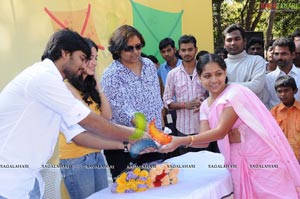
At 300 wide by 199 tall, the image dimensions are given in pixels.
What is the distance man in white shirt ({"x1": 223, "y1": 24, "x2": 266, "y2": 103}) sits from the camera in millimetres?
3602

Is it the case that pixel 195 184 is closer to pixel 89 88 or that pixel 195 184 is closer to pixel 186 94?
pixel 89 88

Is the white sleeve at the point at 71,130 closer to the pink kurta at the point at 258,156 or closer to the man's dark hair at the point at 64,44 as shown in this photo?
the man's dark hair at the point at 64,44

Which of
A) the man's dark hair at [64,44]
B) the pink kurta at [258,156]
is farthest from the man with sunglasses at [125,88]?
the man's dark hair at [64,44]

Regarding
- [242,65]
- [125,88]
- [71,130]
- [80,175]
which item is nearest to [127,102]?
[125,88]

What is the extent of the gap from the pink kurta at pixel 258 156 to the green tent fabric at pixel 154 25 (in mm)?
2653

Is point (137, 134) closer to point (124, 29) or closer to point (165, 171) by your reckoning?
point (165, 171)

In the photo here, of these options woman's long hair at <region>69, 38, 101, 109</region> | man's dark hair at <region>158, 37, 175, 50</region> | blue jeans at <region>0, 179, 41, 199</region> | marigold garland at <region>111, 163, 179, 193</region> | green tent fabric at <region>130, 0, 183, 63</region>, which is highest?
green tent fabric at <region>130, 0, 183, 63</region>

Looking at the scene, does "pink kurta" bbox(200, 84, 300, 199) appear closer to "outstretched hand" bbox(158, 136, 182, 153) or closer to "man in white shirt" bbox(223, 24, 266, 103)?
"outstretched hand" bbox(158, 136, 182, 153)

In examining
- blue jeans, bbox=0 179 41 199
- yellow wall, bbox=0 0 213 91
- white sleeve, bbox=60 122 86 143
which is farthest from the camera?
yellow wall, bbox=0 0 213 91

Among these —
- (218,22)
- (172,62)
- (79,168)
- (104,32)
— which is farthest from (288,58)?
(218,22)

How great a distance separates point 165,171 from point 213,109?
55cm

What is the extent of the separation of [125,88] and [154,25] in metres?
2.56

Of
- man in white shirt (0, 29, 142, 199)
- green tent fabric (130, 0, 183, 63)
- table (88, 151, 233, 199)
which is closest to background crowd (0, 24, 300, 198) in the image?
man in white shirt (0, 29, 142, 199)

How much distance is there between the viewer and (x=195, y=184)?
7.41ft
